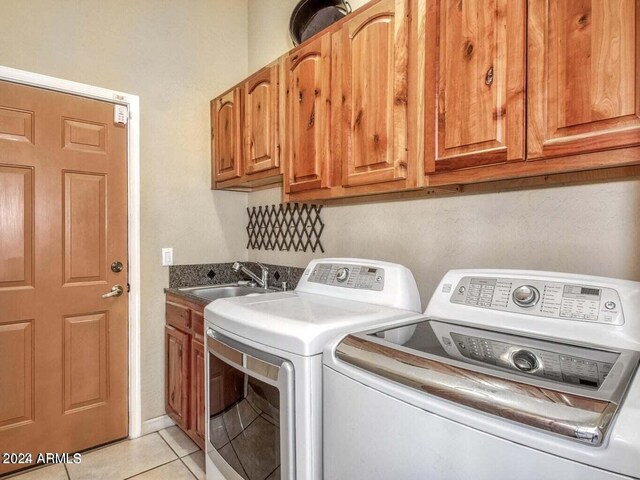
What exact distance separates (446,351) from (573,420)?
0.35 m

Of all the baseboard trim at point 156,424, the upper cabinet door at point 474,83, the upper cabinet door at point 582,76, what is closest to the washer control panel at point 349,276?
the upper cabinet door at point 474,83

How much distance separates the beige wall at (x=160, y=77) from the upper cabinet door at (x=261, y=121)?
1.83ft

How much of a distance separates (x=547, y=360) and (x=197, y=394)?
5.84 feet

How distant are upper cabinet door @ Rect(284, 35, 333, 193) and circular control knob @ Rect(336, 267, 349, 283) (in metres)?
0.40

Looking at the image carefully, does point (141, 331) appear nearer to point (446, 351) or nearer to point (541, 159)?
point (446, 351)

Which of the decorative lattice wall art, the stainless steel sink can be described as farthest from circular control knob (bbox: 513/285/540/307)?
the stainless steel sink

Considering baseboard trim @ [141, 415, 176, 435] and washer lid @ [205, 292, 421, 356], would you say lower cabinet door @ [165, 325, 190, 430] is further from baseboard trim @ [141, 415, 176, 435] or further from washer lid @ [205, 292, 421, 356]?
washer lid @ [205, 292, 421, 356]

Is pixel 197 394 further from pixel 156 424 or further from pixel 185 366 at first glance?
pixel 156 424

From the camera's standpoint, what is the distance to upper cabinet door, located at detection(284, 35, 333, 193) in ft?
5.57

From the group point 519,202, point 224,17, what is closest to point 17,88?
point 224,17

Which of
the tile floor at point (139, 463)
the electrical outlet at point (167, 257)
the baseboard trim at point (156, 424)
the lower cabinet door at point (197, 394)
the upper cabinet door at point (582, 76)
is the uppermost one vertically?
the upper cabinet door at point (582, 76)

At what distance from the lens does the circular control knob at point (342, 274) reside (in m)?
1.69

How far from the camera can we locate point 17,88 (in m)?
1.94

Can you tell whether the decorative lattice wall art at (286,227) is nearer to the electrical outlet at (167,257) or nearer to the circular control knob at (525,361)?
the electrical outlet at (167,257)
